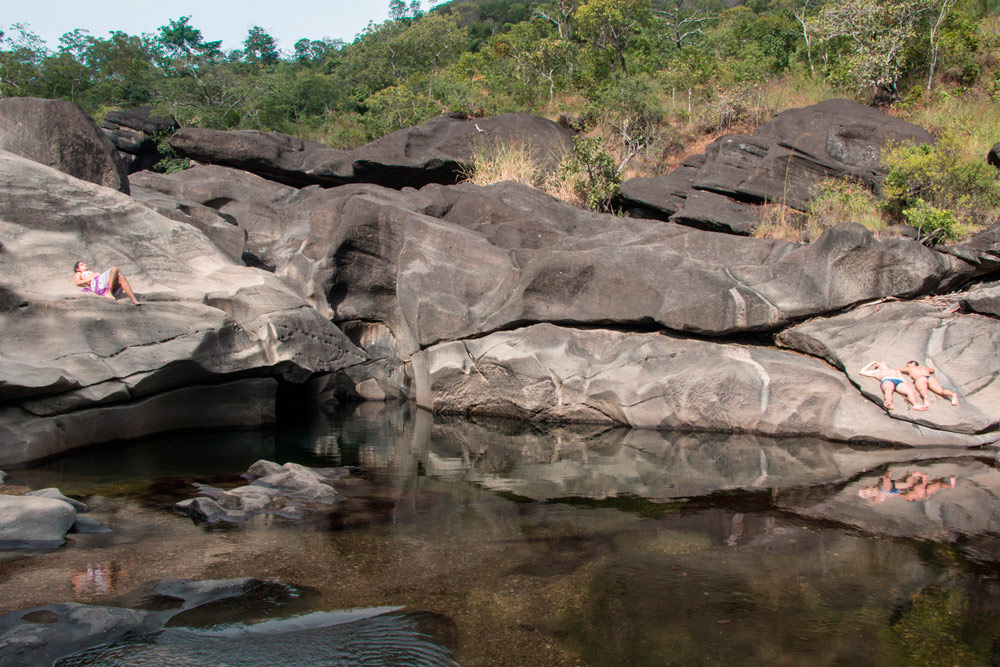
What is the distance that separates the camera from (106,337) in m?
9.31

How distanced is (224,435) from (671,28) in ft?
76.5

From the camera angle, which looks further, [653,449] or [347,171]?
[347,171]

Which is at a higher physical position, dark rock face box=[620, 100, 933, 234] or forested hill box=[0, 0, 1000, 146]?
forested hill box=[0, 0, 1000, 146]

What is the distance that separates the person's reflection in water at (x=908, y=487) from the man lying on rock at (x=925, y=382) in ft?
6.75

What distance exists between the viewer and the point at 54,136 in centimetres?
1324

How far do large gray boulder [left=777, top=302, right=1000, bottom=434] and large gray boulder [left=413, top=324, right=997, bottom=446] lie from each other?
19cm

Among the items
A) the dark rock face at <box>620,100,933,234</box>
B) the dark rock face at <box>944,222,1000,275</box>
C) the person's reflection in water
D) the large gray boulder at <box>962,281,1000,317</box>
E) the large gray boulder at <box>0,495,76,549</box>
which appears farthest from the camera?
the dark rock face at <box>620,100,933,234</box>

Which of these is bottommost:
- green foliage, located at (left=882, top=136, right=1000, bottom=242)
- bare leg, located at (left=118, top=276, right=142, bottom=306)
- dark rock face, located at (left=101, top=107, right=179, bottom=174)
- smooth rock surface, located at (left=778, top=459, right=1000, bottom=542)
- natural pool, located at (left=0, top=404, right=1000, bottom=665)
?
natural pool, located at (left=0, top=404, right=1000, bottom=665)

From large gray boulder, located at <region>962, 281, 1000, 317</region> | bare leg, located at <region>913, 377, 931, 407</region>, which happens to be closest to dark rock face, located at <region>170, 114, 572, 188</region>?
large gray boulder, located at <region>962, 281, 1000, 317</region>

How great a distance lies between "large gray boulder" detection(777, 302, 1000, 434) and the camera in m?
9.09

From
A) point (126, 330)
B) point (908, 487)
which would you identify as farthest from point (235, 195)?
point (908, 487)

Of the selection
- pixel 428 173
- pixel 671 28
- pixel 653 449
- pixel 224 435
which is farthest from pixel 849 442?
pixel 671 28

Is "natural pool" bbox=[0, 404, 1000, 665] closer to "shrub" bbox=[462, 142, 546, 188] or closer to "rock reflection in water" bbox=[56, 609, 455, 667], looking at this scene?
"rock reflection in water" bbox=[56, 609, 455, 667]

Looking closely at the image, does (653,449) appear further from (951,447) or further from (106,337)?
(106,337)
